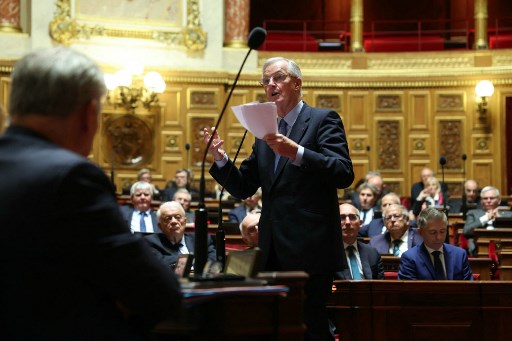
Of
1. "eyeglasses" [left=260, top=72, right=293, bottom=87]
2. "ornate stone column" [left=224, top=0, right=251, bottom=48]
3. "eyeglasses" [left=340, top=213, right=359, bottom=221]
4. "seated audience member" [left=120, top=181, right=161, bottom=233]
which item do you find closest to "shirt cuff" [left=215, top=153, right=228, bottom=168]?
"eyeglasses" [left=260, top=72, right=293, bottom=87]

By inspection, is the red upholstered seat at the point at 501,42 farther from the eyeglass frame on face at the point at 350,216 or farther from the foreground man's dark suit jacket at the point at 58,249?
the foreground man's dark suit jacket at the point at 58,249

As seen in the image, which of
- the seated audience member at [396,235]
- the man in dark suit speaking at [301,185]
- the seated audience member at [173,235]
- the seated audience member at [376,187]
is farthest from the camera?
the seated audience member at [376,187]

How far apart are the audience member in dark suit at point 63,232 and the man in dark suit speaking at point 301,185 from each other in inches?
55.3

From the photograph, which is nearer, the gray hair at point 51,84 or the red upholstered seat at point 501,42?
the gray hair at point 51,84

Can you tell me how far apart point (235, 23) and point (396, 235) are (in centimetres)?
642

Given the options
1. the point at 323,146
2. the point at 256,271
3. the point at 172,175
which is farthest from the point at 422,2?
the point at 256,271

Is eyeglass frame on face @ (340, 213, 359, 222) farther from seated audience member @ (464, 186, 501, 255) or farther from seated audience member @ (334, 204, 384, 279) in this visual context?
seated audience member @ (464, 186, 501, 255)

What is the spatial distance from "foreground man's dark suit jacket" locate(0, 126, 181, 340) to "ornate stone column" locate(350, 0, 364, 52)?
39.7ft

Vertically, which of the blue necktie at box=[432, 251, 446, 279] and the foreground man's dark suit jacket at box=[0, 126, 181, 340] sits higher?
the foreground man's dark suit jacket at box=[0, 126, 181, 340]

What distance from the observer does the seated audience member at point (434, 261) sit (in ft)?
18.0

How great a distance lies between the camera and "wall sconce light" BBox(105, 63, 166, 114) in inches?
467

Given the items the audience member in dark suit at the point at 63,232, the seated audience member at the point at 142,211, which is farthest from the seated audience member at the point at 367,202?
the audience member in dark suit at the point at 63,232

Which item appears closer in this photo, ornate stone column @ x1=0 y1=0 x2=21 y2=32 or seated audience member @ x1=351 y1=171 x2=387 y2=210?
seated audience member @ x1=351 y1=171 x2=387 y2=210

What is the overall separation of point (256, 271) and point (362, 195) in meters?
7.43
